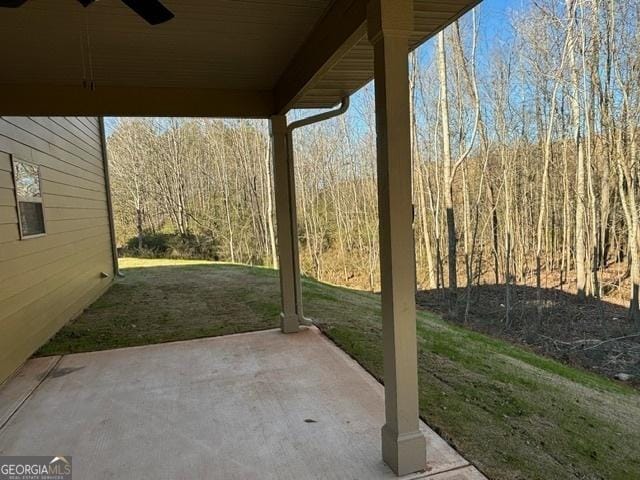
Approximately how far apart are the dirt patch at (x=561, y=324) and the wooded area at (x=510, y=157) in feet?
0.78

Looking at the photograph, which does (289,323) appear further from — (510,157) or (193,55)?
(510,157)

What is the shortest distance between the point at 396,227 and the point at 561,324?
19.2ft

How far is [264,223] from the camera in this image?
1388cm

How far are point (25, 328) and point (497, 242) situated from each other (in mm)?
8339

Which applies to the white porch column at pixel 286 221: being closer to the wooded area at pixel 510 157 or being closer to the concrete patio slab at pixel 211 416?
the concrete patio slab at pixel 211 416

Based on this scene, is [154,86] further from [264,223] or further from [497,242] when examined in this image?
[264,223]

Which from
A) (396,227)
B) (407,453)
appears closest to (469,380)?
(407,453)

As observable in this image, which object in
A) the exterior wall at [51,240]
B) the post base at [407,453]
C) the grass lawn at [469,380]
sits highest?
the exterior wall at [51,240]

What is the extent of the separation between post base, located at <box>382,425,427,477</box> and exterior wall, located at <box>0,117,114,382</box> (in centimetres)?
305

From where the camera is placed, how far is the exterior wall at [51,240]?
3.27 m

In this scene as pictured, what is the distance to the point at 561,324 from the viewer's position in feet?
20.4

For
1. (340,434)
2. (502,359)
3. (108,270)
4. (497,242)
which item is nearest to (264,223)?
(108,270)

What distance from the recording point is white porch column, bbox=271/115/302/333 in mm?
3781

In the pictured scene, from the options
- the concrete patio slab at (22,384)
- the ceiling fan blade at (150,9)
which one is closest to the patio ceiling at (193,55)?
the ceiling fan blade at (150,9)
